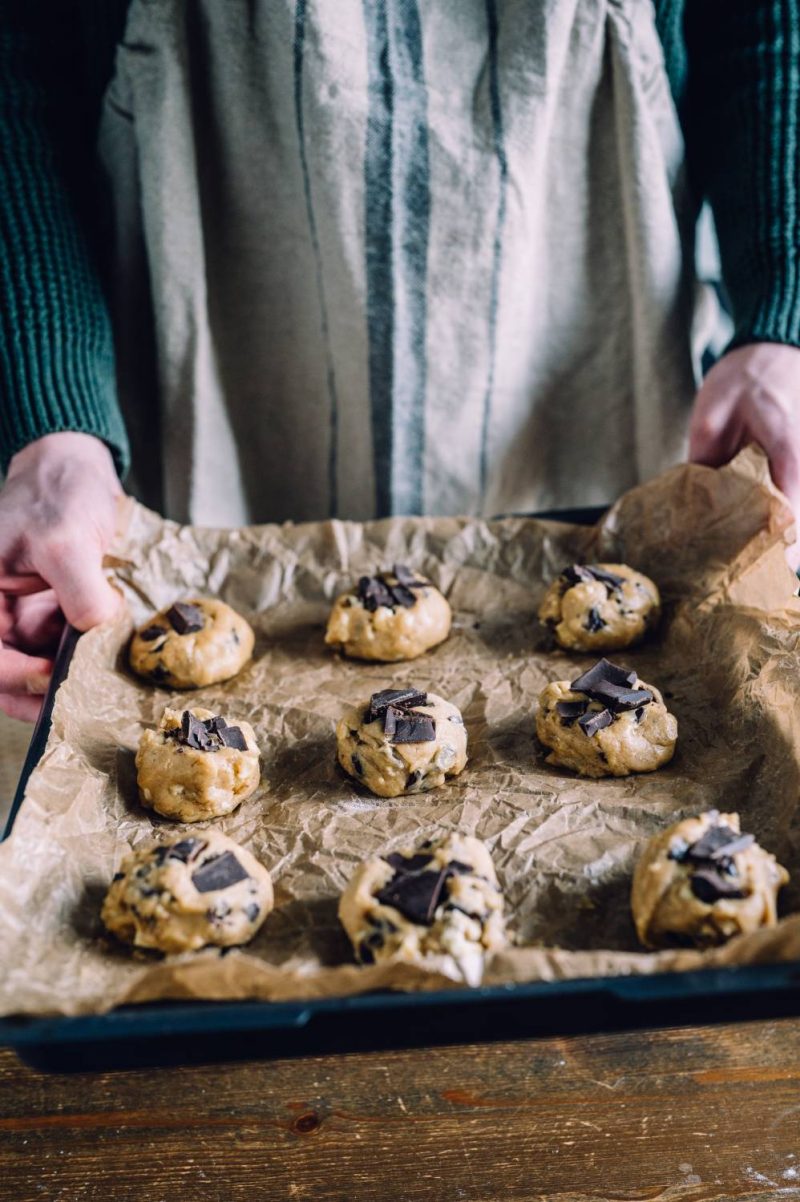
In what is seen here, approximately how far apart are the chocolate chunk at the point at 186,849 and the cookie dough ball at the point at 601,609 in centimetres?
81

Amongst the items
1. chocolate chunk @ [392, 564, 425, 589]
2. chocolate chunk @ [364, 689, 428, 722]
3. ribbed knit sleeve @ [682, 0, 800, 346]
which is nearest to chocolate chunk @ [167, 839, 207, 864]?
chocolate chunk @ [364, 689, 428, 722]

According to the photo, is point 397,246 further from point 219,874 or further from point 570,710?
point 219,874

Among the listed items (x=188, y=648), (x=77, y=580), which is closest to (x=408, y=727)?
(x=188, y=648)

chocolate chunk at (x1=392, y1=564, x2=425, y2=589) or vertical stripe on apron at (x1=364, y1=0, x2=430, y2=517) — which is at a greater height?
vertical stripe on apron at (x1=364, y1=0, x2=430, y2=517)

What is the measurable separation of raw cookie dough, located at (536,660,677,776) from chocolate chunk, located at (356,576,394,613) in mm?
382

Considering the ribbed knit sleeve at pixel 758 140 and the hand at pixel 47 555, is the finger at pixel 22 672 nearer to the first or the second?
the hand at pixel 47 555

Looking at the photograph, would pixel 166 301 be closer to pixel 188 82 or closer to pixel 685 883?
pixel 188 82

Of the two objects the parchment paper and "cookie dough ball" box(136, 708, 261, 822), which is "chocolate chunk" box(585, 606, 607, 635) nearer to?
the parchment paper

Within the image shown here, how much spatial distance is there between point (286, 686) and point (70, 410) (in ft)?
2.18

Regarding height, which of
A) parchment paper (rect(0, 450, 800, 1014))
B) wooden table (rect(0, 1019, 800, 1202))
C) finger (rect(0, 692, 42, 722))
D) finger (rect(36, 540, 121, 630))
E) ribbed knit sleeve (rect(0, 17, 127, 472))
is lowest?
wooden table (rect(0, 1019, 800, 1202))

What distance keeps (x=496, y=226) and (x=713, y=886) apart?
1325mm

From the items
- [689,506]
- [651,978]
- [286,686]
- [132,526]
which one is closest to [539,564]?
[689,506]

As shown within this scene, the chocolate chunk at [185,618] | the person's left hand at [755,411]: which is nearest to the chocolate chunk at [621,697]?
the person's left hand at [755,411]

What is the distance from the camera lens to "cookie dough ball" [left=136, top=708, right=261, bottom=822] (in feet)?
5.01
